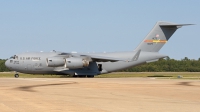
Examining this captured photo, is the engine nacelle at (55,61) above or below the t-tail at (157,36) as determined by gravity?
below

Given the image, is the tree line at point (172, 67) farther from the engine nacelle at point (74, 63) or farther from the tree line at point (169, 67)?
the engine nacelle at point (74, 63)

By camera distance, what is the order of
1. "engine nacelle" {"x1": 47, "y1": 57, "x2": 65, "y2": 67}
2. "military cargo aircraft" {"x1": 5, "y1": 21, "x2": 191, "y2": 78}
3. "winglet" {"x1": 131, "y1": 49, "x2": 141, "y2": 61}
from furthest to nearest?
1. "military cargo aircraft" {"x1": 5, "y1": 21, "x2": 191, "y2": 78}
2. "winglet" {"x1": 131, "y1": 49, "x2": 141, "y2": 61}
3. "engine nacelle" {"x1": 47, "y1": 57, "x2": 65, "y2": 67}

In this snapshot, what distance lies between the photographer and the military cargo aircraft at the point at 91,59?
47344 millimetres

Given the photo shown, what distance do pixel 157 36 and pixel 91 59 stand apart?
8985 millimetres

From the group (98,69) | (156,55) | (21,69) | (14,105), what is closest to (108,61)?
(98,69)

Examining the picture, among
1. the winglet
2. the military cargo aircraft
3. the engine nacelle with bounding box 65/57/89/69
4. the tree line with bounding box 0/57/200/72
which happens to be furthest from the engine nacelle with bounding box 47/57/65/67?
the tree line with bounding box 0/57/200/72

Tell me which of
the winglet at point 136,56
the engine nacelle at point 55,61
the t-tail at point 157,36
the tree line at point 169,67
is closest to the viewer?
the engine nacelle at point 55,61

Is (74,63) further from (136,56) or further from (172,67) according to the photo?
(172,67)

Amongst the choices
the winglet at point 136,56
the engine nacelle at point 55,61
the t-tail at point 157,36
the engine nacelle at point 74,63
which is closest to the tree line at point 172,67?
the t-tail at point 157,36

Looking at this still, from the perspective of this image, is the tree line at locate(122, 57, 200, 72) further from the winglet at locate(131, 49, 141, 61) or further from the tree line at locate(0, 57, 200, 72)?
the winglet at locate(131, 49, 141, 61)

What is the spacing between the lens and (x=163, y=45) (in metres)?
51.6

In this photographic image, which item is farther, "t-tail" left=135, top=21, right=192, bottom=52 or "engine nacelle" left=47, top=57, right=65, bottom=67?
"t-tail" left=135, top=21, right=192, bottom=52

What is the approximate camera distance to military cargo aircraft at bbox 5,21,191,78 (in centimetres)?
4734

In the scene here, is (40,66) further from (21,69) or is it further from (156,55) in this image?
(156,55)
